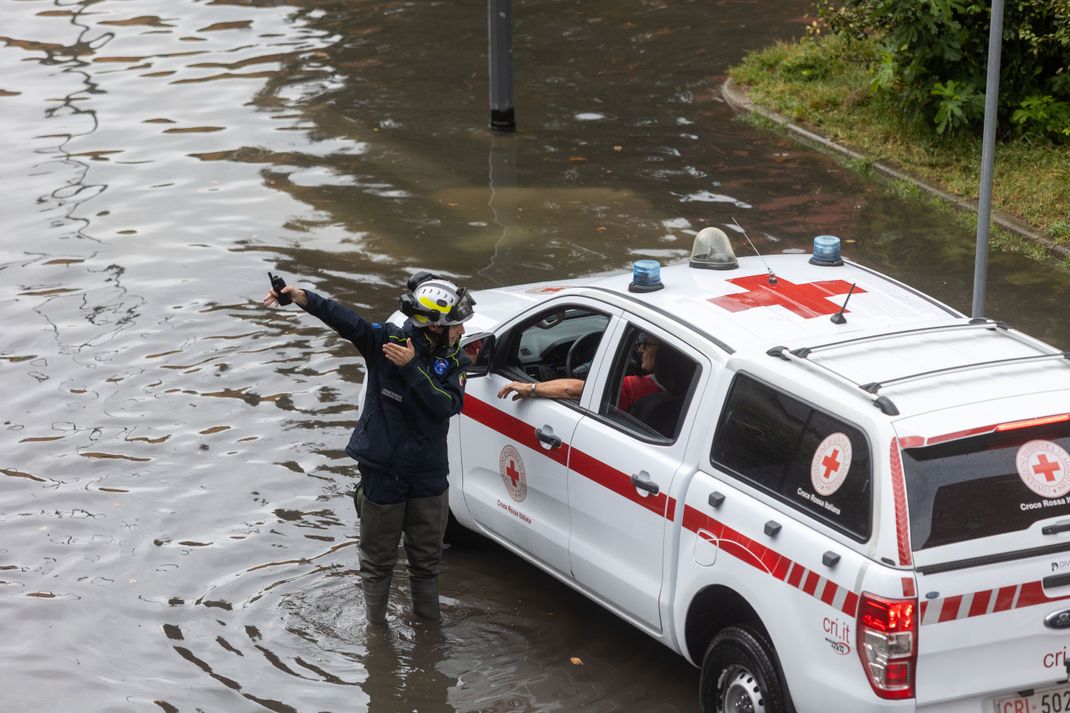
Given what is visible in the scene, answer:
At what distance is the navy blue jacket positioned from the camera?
6.59 meters

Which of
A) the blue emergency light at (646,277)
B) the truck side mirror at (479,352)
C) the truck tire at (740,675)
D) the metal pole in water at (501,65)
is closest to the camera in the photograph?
the truck tire at (740,675)

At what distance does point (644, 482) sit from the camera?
6.03 m

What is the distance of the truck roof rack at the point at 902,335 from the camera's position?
5195mm

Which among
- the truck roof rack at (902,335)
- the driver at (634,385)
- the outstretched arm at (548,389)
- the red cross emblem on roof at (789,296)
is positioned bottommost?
the outstretched arm at (548,389)

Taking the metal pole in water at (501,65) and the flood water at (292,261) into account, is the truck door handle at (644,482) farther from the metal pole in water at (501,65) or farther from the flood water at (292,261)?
the metal pole in water at (501,65)

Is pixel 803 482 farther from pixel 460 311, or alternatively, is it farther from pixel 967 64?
pixel 967 64

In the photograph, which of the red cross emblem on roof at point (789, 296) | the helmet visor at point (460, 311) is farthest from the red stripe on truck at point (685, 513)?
the red cross emblem on roof at point (789, 296)

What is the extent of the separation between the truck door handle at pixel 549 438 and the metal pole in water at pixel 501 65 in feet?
29.5

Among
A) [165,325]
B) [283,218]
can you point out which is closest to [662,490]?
[165,325]

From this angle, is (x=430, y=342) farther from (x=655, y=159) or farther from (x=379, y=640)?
(x=655, y=159)

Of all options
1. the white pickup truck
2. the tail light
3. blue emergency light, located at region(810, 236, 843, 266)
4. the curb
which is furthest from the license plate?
the curb

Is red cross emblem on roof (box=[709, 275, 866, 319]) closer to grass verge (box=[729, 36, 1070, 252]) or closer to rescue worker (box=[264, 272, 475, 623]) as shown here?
rescue worker (box=[264, 272, 475, 623])

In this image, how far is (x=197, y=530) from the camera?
812 centimetres

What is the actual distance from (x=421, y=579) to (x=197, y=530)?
1740mm
